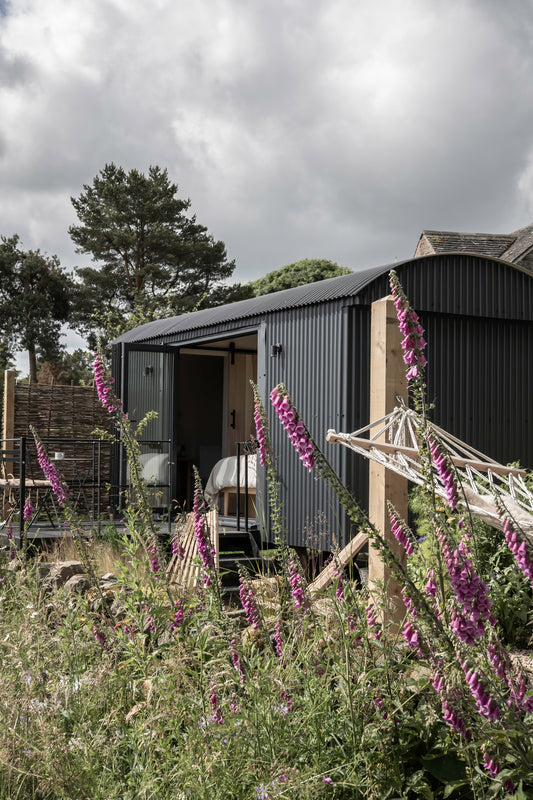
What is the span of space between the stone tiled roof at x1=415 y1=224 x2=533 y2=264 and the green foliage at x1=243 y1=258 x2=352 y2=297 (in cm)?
806

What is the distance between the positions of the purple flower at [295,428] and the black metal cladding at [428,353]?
3907 mm

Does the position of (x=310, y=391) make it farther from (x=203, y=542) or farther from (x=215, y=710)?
(x=215, y=710)

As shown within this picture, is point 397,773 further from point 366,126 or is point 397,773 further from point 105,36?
point 366,126

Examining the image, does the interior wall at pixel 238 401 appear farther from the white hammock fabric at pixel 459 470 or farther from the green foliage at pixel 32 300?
the green foliage at pixel 32 300

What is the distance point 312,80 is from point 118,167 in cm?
1807

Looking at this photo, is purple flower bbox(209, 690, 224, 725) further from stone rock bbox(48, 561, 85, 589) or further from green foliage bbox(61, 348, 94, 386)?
green foliage bbox(61, 348, 94, 386)

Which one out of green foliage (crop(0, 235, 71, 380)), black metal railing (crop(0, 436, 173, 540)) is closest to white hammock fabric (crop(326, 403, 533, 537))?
black metal railing (crop(0, 436, 173, 540))

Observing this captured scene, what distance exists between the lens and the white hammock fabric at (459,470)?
2.92m

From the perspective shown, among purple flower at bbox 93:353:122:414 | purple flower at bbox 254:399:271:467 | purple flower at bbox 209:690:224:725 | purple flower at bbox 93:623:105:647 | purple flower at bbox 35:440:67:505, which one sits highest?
purple flower at bbox 93:353:122:414

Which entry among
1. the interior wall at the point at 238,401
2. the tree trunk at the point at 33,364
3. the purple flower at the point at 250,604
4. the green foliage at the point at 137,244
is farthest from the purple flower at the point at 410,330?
the tree trunk at the point at 33,364

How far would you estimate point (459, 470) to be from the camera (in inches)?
137

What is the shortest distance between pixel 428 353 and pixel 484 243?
11621 mm

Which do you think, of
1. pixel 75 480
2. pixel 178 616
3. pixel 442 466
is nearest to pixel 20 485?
pixel 75 480

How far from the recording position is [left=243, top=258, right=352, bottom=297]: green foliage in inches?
1045
